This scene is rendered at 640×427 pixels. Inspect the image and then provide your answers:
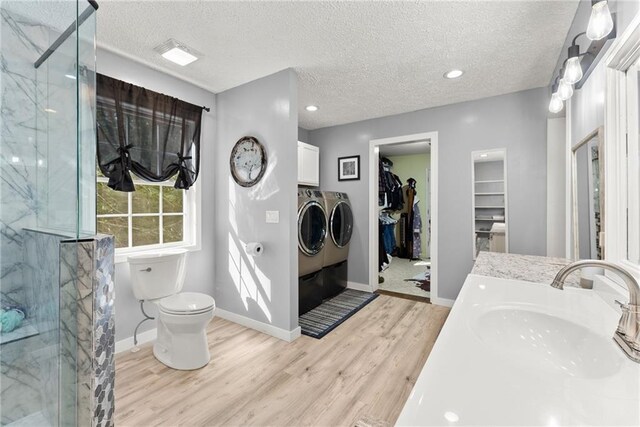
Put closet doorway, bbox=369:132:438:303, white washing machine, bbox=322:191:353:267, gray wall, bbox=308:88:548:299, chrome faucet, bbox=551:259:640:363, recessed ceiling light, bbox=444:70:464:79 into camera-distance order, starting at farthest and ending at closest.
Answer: closet doorway, bbox=369:132:438:303
white washing machine, bbox=322:191:353:267
gray wall, bbox=308:88:548:299
recessed ceiling light, bbox=444:70:464:79
chrome faucet, bbox=551:259:640:363

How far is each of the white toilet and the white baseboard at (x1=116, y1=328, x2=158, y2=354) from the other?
10.0 inches

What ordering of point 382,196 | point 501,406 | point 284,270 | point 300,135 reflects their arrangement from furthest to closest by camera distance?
point 382,196 → point 300,135 → point 284,270 → point 501,406

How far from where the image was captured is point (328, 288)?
3512 millimetres

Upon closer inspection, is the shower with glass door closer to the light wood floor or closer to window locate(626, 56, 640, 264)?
the light wood floor

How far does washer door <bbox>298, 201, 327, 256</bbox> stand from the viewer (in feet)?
9.49

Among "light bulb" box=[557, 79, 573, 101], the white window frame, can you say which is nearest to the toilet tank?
the white window frame

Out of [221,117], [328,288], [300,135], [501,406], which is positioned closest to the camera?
[501,406]

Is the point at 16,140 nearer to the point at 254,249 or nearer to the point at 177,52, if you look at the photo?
the point at 177,52

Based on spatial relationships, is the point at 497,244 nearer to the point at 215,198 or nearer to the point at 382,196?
the point at 382,196

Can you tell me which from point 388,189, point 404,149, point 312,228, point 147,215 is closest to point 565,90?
point 312,228

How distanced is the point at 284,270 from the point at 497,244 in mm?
2265

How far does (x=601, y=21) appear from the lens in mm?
1090

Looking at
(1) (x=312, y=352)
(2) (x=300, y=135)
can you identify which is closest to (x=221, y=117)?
(2) (x=300, y=135)

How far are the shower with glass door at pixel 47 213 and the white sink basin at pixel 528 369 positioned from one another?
3.94 ft
